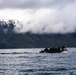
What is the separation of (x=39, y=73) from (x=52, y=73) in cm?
329

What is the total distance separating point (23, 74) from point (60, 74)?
30.0ft

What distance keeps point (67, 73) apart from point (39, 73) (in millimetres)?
7123

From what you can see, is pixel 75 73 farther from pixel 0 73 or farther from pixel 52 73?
pixel 0 73

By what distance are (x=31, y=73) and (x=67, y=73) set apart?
9.25 m

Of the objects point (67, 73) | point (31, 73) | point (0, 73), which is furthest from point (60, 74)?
point (0, 73)

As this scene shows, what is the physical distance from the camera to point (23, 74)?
8438 centimetres

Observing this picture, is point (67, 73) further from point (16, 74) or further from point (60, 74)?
point (16, 74)

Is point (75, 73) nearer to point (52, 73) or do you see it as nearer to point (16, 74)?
point (52, 73)

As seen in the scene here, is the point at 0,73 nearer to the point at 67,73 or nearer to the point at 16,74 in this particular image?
the point at 16,74

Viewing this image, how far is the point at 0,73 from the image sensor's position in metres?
87.2

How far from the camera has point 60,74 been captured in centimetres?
8238

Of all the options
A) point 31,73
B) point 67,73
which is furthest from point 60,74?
point 31,73

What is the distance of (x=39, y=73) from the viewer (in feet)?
283

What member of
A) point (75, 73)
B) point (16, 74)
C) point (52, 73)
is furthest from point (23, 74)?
point (75, 73)
